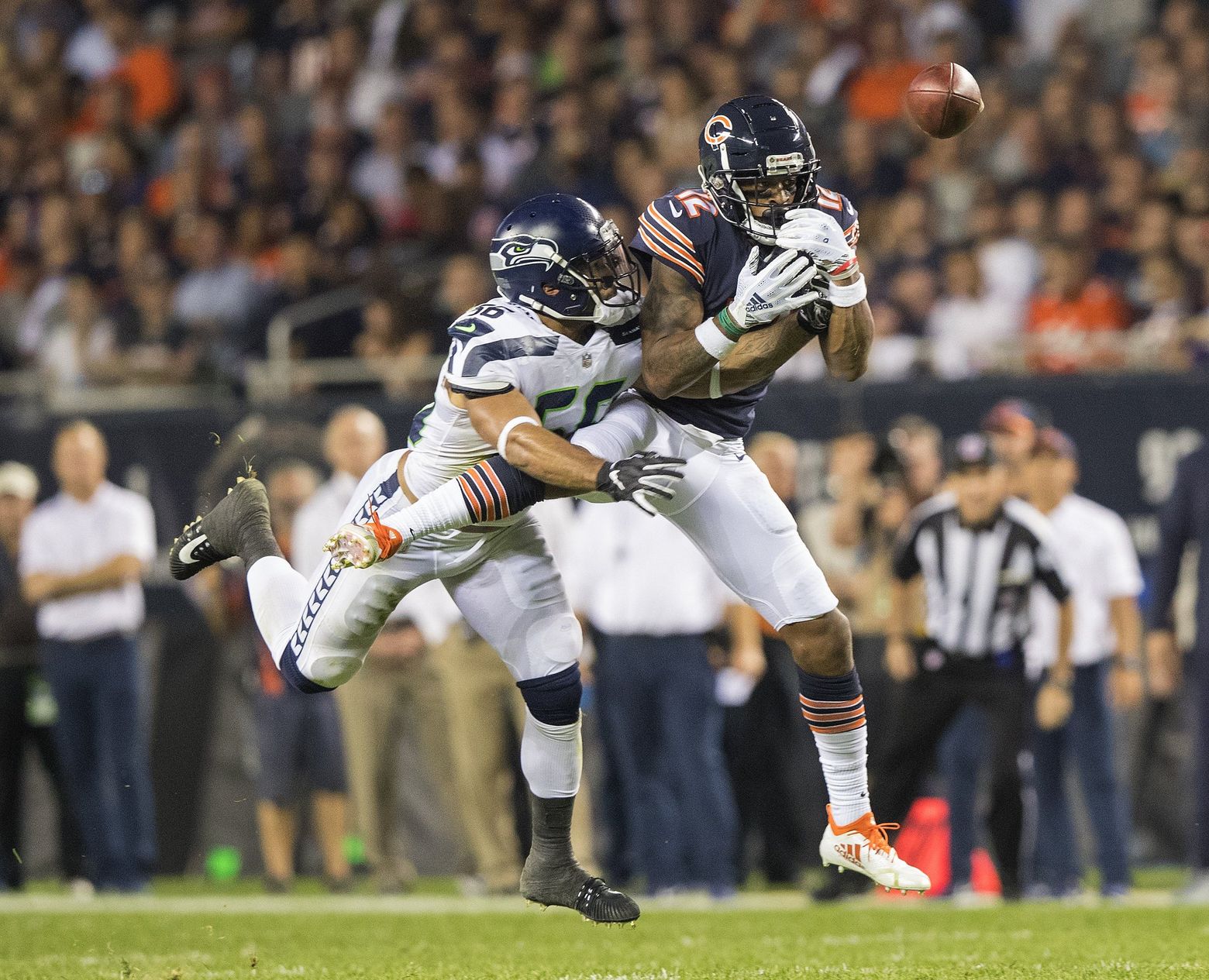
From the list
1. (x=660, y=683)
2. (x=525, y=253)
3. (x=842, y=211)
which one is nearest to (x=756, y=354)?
(x=842, y=211)

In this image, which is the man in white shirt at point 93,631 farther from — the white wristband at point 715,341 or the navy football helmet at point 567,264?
the white wristband at point 715,341

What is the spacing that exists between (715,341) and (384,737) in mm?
4801

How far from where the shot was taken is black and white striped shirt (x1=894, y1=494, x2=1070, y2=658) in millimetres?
8555

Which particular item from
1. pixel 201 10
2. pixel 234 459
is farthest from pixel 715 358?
pixel 201 10

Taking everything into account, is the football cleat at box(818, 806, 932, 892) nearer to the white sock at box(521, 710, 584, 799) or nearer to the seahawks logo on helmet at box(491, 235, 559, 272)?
the white sock at box(521, 710, 584, 799)

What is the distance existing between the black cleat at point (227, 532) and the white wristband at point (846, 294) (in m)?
2.06

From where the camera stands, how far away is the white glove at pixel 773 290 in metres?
5.23

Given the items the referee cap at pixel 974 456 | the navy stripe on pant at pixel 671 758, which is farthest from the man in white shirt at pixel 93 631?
the referee cap at pixel 974 456

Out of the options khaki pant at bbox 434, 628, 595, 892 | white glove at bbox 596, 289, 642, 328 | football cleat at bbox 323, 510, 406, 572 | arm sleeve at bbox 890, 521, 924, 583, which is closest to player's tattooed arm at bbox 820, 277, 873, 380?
white glove at bbox 596, 289, 642, 328

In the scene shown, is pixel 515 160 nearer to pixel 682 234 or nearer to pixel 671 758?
pixel 671 758

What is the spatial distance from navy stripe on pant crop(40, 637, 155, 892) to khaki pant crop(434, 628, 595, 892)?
157 centimetres

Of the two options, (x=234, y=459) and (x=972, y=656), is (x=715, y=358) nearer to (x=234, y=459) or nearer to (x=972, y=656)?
(x=972, y=656)

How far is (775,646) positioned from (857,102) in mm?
4155

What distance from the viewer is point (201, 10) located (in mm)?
15617
